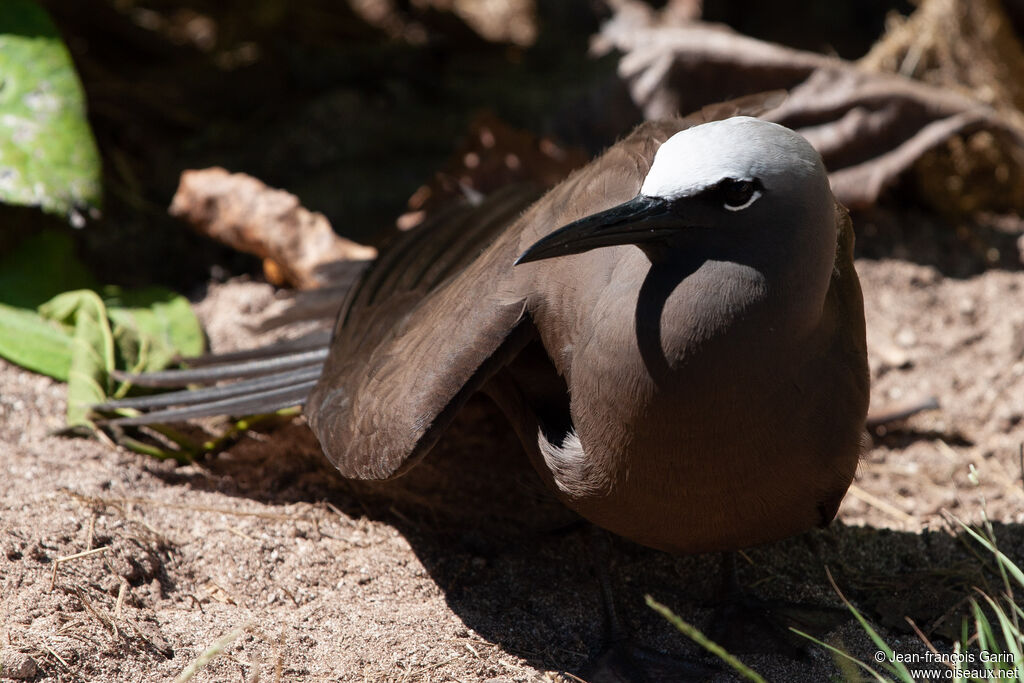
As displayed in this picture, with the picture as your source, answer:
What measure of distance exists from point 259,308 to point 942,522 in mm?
2722

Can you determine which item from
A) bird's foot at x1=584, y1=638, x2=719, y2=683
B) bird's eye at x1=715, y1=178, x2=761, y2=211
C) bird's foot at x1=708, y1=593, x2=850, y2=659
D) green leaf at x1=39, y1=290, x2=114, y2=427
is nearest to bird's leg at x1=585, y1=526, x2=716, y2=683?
bird's foot at x1=584, y1=638, x2=719, y2=683

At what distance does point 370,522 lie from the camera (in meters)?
3.38

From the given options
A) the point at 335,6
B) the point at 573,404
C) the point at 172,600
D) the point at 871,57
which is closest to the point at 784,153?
the point at 573,404

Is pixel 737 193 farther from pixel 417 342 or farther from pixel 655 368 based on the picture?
pixel 417 342

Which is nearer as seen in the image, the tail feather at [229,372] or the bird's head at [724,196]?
the bird's head at [724,196]

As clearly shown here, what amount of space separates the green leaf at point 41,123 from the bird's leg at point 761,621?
258 cm

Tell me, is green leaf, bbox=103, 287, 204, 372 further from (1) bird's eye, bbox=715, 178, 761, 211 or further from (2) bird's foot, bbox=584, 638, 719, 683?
(1) bird's eye, bbox=715, 178, 761, 211

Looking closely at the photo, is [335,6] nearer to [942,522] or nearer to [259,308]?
[259,308]

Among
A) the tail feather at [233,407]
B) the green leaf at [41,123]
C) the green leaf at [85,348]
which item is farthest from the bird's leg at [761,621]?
the green leaf at [41,123]

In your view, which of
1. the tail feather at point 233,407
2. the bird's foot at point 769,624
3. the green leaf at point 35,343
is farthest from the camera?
the green leaf at point 35,343

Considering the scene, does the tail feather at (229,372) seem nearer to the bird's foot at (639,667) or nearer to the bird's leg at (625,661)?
the bird's leg at (625,661)

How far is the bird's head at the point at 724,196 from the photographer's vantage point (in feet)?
7.77

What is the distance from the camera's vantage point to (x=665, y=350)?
242 cm

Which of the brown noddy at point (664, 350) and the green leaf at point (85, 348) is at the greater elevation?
the brown noddy at point (664, 350)
